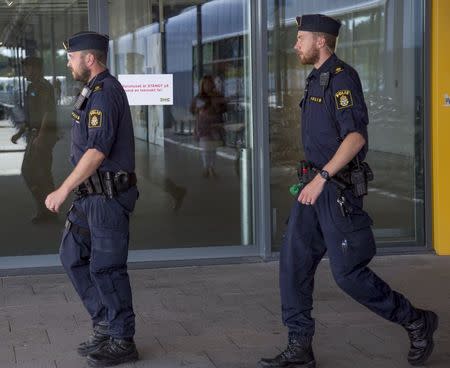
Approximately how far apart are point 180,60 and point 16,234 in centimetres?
204

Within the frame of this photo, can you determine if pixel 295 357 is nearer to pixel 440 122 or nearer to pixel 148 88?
pixel 148 88

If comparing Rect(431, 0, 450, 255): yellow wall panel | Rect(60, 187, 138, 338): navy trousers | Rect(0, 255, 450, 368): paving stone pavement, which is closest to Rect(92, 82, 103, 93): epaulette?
Rect(60, 187, 138, 338): navy trousers

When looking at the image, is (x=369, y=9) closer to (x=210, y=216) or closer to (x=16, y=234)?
(x=210, y=216)

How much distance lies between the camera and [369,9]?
7.88 metres

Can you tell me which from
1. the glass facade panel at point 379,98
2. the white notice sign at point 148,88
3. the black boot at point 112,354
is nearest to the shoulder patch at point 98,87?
the black boot at point 112,354

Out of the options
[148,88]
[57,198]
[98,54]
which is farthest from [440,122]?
[57,198]

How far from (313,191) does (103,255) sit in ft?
3.96

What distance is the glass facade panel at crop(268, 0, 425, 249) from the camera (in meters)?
7.77

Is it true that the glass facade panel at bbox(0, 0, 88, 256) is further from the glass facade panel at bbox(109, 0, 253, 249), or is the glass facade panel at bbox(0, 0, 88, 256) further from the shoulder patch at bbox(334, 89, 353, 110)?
the shoulder patch at bbox(334, 89, 353, 110)

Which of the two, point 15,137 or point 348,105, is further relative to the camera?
point 15,137

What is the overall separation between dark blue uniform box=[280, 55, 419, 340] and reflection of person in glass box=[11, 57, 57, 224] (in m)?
3.27

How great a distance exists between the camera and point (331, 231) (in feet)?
15.4

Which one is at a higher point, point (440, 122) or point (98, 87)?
point (98, 87)

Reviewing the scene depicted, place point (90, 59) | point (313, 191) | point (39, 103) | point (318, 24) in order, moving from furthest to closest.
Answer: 1. point (39, 103)
2. point (90, 59)
3. point (318, 24)
4. point (313, 191)
